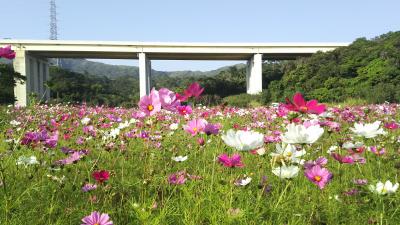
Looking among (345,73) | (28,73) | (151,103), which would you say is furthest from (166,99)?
(28,73)

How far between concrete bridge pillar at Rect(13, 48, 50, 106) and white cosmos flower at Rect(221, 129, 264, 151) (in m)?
32.8

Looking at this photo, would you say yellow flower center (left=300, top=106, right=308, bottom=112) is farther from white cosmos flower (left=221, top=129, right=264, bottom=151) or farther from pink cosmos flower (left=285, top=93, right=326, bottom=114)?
→ white cosmos flower (left=221, top=129, right=264, bottom=151)

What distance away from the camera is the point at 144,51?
1476 inches

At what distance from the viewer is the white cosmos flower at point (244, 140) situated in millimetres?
1403

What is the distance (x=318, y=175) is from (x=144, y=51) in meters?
36.9

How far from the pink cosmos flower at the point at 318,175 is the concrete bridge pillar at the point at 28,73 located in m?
32.8

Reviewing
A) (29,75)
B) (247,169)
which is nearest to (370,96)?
(247,169)

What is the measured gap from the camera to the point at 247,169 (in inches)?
115

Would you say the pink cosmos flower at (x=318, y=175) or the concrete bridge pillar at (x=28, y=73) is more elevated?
the concrete bridge pillar at (x=28, y=73)

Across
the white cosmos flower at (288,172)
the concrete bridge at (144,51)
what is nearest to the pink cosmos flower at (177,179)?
the white cosmos flower at (288,172)

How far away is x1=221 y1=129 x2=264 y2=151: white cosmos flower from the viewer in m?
1.40

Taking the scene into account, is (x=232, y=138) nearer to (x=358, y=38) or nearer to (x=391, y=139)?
(x=391, y=139)

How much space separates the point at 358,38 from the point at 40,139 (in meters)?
33.2

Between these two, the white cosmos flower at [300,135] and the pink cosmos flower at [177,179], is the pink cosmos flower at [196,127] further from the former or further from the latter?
the white cosmos flower at [300,135]
